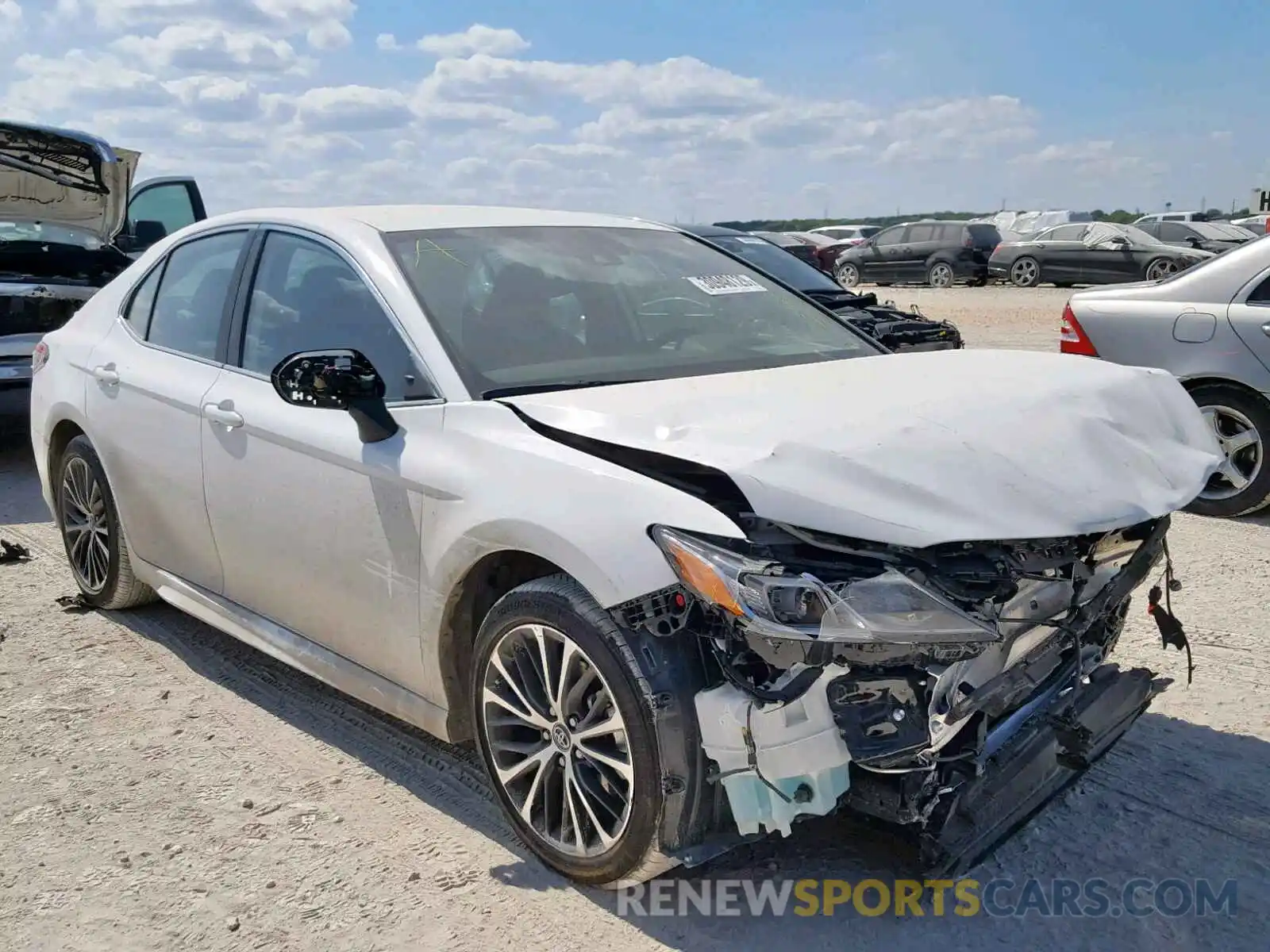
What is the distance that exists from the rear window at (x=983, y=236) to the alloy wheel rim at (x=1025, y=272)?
1.31 metres

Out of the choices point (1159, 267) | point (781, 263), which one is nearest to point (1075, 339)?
point (781, 263)

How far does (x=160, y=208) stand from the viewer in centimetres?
1141

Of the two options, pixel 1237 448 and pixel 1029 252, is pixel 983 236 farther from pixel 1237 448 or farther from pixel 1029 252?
pixel 1237 448

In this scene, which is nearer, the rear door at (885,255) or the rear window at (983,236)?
the rear window at (983,236)

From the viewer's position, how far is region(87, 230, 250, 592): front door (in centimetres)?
415

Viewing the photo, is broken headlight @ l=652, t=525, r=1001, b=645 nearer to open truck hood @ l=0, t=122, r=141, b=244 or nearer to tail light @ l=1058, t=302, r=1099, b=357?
tail light @ l=1058, t=302, r=1099, b=357

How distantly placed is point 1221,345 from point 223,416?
5413 mm

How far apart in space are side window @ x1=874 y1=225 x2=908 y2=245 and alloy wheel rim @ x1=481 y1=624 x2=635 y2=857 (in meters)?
25.9

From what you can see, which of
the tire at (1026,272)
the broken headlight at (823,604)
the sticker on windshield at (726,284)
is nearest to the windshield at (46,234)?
the sticker on windshield at (726,284)

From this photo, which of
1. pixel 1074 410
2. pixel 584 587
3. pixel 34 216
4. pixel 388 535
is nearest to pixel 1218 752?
pixel 1074 410

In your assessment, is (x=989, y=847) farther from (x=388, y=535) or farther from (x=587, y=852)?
(x=388, y=535)

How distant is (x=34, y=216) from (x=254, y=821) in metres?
8.03

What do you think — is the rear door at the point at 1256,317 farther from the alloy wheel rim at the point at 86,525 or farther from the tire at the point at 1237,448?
the alloy wheel rim at the point at 86,525

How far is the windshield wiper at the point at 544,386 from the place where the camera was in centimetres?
319
